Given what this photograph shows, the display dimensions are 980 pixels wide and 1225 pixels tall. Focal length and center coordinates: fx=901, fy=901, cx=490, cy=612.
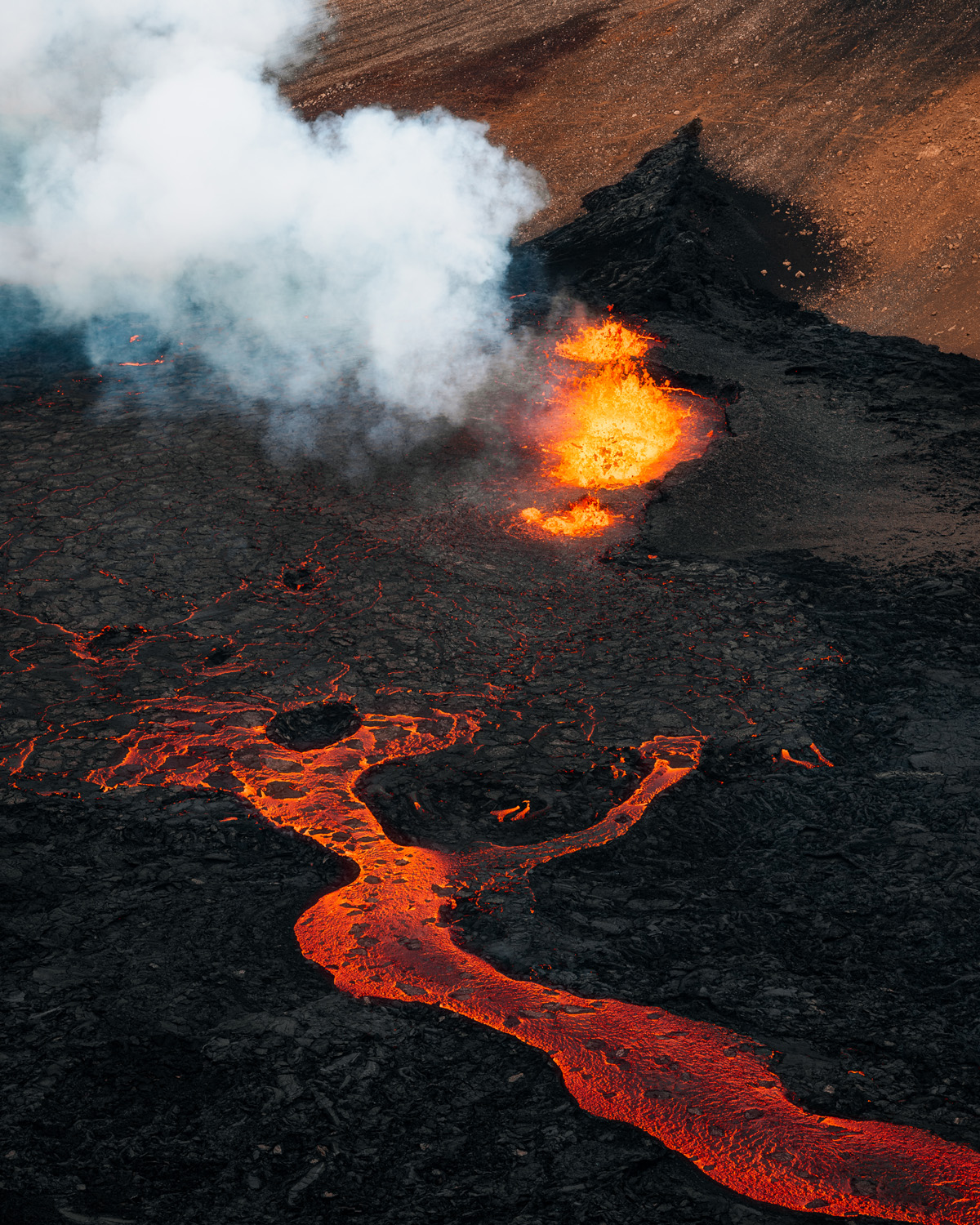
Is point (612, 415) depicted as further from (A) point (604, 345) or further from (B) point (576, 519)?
(B) point (576, 519)

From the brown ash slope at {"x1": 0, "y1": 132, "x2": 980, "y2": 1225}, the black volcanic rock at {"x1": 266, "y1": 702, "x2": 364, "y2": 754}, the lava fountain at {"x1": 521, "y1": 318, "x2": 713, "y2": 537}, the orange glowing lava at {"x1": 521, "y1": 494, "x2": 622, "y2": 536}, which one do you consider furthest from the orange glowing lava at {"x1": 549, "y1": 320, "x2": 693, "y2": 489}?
the black volcanic rock at {"x1": 266, "y1": 702, "x2": 364, "y2": 754}

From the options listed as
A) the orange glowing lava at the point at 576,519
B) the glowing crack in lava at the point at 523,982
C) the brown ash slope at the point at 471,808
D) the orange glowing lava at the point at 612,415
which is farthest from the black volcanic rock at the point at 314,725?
the orange glowing lava at the point at 612,415

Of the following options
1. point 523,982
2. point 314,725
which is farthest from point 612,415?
point 523,982

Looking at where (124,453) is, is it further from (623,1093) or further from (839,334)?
(839,334)

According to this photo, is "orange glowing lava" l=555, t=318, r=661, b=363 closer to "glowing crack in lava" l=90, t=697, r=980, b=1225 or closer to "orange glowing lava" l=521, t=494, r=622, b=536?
"orange glowing lava" l=521, t=494, r=622, b=536

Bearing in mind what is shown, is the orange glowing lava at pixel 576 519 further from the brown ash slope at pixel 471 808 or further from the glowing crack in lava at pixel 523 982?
the glowing crack in lava at pixel 523 982
